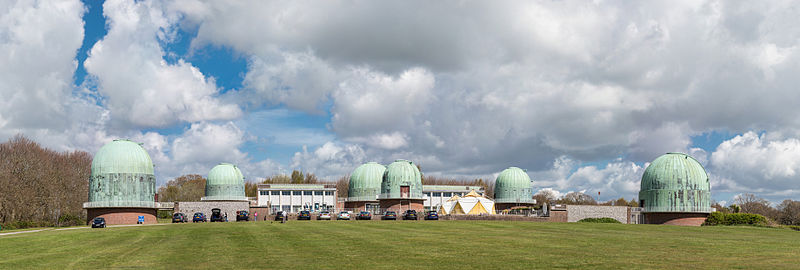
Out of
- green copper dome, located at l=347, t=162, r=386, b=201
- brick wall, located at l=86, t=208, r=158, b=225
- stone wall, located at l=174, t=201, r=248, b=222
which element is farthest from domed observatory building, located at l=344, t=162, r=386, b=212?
brick wall, located at l=86, t=208, r=158, b=225

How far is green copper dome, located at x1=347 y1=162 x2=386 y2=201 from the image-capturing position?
93.5m

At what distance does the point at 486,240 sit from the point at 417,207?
200 feet

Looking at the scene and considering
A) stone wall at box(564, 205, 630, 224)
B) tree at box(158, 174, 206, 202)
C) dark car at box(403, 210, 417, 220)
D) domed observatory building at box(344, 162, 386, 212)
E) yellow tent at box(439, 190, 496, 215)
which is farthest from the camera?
tree at box(158, 174, 206, 202)

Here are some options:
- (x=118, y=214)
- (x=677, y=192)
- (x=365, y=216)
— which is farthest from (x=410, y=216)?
(x=118, y=214)

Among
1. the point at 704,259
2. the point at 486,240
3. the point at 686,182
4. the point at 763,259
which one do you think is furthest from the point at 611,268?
the point at 686,182

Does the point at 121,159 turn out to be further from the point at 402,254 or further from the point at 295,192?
the point at 295,192

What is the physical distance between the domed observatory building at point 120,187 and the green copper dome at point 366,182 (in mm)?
33220

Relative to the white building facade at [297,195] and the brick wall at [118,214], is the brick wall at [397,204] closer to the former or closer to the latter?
the brick wall at [118,214]

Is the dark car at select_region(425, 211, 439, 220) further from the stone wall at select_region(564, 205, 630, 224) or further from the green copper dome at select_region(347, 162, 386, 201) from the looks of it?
the green copper dome at select_region(347, 162, 386, 201)

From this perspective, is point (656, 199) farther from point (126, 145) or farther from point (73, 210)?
point (73, 210)

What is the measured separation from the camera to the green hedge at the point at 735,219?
58344 mm

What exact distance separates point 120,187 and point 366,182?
37253mm

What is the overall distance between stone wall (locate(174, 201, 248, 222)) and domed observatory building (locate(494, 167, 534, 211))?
137ft

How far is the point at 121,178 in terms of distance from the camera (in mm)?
66562
